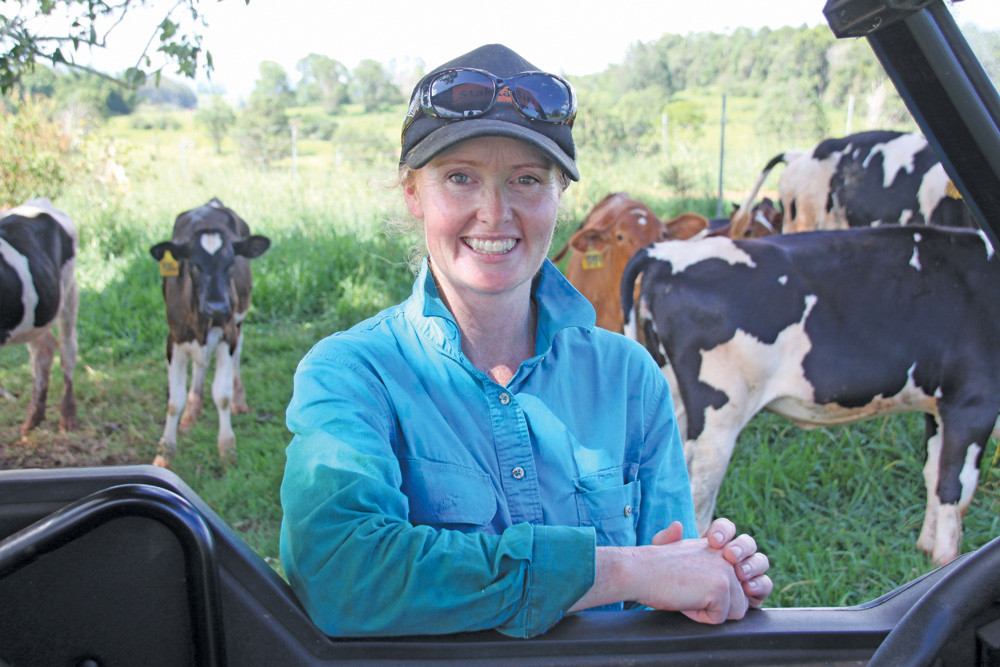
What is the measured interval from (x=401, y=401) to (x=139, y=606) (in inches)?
21.3

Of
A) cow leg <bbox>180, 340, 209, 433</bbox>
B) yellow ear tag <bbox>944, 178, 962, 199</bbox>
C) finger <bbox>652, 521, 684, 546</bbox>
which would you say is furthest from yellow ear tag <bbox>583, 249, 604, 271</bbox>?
finger <bbox>652, 521, 684, 546</bbox>

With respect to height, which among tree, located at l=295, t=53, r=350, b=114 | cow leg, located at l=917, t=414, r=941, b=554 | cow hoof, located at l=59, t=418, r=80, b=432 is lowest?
cow leg, located at l=917, t=414, r=941, b=554

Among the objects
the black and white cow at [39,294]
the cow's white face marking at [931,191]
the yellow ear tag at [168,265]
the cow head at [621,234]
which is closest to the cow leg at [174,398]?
the yellow ear tag at [168,265]

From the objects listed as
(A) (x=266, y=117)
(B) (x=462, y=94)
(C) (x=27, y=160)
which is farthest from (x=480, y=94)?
(A) (x=266, y=117)

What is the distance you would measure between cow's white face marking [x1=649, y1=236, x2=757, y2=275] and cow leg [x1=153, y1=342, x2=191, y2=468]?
12.1ft

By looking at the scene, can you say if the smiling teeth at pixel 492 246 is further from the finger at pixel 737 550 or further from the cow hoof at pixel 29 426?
the cow hoof at pixel 29 426

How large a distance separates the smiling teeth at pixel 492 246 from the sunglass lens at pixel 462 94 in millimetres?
254

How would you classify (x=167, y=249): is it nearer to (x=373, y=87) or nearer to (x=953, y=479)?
(x=953, y=479)

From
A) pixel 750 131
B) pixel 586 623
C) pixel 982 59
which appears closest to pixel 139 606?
pixel 586 623

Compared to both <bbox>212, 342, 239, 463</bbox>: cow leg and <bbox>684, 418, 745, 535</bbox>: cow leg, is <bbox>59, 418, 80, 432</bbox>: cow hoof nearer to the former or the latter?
<bbox>212, 342, 239, 463</bbox>: cow leg

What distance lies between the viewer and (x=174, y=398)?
19.5 ft

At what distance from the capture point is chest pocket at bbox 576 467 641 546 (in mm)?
1607

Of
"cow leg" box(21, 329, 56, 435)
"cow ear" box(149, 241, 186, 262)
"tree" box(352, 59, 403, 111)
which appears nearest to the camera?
"cow ear" box(149, 241, 186, 262)

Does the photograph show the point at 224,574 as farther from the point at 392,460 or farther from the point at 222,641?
the point at 392,460
